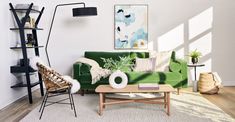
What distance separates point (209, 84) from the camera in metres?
4.65

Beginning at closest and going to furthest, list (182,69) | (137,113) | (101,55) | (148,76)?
(137,113) < (148,76) < (182,69) < (101,55)

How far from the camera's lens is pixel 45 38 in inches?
217

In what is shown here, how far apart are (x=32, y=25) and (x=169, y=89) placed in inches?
116

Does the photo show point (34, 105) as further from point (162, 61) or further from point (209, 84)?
point (209, 84)

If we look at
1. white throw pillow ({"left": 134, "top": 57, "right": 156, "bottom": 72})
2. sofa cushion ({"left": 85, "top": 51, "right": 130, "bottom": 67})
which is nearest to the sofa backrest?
sofa cushion ({"left": 85, "top": 51, "right": 130, "bottom": 67})

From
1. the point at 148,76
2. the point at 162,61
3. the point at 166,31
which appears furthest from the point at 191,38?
the point at 148,76

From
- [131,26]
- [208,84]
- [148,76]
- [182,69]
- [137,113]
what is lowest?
[137,113]

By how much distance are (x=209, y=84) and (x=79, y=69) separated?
98.9 inches

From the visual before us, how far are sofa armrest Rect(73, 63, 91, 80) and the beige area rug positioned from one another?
1.78 feet

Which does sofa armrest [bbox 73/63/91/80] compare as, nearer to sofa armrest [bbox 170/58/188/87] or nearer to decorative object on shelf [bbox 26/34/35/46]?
decorative object on shelf [bbox 26/34/35/46]

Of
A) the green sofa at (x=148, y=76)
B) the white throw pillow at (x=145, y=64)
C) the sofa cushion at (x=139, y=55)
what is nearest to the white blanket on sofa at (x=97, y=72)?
the green sofa at (x=148, y=76)

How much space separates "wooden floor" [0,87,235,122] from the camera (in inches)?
137

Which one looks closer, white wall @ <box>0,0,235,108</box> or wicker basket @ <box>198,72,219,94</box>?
wicker basket @ <box>198,72,219,94</box>

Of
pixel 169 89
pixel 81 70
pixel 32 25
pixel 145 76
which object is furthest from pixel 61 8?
pixel 169 89
